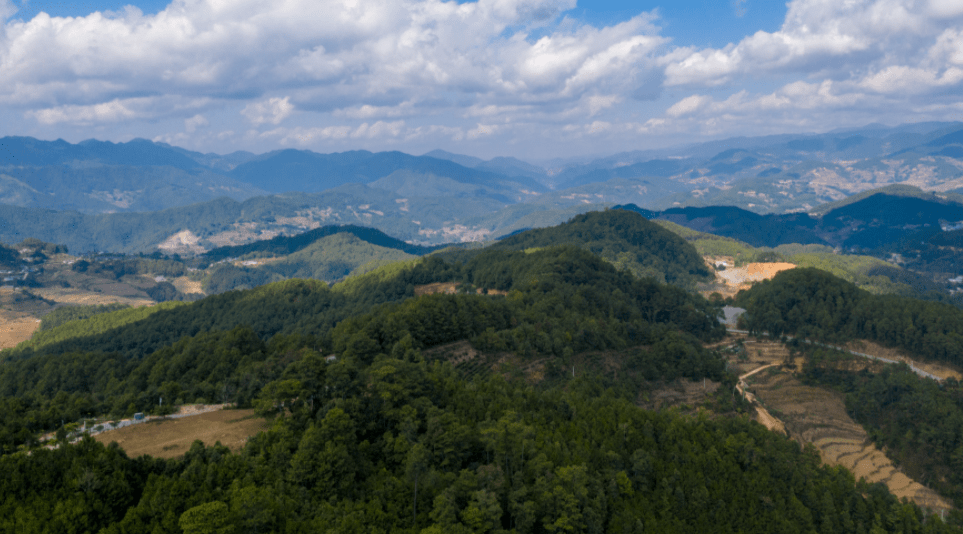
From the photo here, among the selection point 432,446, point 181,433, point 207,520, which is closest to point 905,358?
point 432,446

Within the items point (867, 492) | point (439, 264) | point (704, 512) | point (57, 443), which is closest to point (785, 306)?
point (867, 492)

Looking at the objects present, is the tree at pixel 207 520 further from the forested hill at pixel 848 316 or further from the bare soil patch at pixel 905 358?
the bare soil patch at pixel 905 358

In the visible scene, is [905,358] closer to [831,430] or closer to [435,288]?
[831,430]

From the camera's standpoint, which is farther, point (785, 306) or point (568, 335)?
point (785, 306)

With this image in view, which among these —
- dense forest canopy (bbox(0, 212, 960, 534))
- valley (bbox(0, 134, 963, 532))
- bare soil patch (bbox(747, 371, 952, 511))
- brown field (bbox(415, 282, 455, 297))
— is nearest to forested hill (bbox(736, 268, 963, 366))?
valley (bbox(0, 134, 963, 532))

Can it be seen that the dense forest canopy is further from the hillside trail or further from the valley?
the hillside trail

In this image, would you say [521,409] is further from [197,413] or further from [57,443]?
[57,443]

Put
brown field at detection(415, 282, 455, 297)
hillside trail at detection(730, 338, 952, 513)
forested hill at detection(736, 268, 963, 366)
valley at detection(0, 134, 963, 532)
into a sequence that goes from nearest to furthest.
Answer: valley at detection(0, 134, 963, 532)
hillside trail at detection(730, 338, 952, 513)
forested hill at detection(736, 268, 963, 366)
brown field at detection(415, 282, 455, 297)
